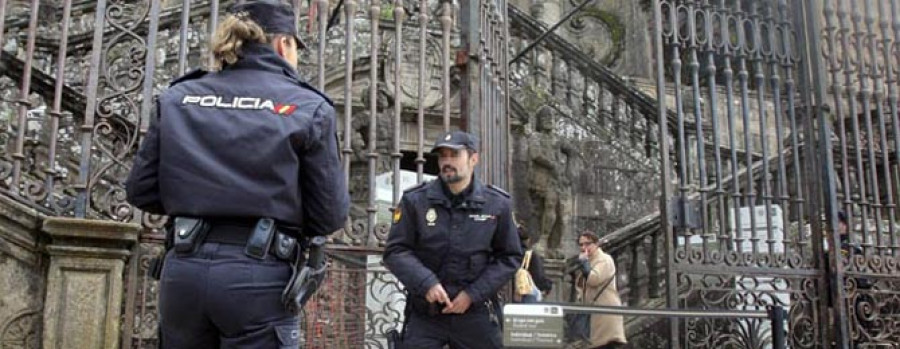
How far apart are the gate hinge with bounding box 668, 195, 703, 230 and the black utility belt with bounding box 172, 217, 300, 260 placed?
422cm

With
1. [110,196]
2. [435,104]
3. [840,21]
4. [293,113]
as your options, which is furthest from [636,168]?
[293,113]

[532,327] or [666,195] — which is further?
[666,195]

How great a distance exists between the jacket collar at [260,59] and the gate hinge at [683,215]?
13.4 ft

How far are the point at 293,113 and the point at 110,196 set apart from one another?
2.56 metres

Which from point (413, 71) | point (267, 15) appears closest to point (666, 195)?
point (267, 15)

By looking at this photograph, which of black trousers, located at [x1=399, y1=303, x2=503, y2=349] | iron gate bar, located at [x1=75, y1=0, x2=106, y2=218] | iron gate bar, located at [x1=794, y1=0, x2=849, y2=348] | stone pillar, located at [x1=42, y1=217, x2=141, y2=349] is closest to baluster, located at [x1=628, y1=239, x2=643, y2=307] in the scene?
iron gate bar, located at [x1=794, y1=0, x2=849, y2=348]

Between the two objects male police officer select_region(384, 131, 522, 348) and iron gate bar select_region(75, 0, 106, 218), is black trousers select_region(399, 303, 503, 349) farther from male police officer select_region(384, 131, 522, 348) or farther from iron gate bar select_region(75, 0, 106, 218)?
iron gate bar select_region(75, 0, 106, 218)

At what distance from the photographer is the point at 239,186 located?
9.56 feet

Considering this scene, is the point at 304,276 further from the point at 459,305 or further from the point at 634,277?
the point at 634,277

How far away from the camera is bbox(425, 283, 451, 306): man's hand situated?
13.8 feet

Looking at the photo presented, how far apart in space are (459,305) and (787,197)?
3912 millimetres

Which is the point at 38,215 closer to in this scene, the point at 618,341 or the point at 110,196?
the point at 110,196

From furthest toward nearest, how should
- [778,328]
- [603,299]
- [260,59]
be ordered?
[603,299]
[778,328]
[260,59]

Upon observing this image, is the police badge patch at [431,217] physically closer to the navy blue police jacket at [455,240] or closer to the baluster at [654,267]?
the navy blue police jacket at [455,240]
